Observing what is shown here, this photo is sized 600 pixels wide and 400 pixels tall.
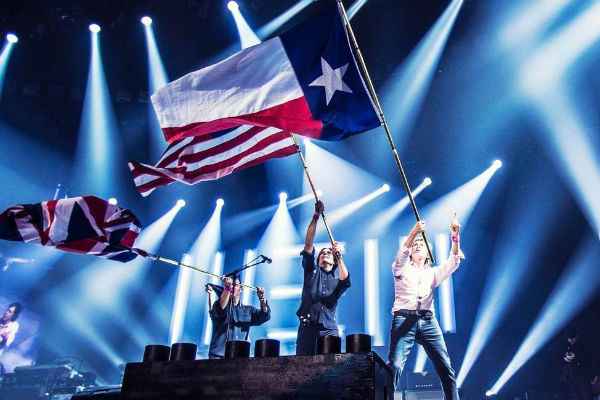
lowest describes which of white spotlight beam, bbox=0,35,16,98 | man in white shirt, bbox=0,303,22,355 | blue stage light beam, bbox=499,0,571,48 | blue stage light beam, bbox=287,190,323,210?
man in white shirt, bbox=0,303,22,355

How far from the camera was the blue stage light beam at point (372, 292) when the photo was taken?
1066 centimetres

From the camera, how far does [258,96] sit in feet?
15.3

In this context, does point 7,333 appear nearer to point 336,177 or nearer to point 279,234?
point 279,234

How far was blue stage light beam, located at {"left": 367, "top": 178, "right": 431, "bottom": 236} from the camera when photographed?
488 inches

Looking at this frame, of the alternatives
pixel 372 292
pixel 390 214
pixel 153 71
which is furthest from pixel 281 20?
pixel 372 292

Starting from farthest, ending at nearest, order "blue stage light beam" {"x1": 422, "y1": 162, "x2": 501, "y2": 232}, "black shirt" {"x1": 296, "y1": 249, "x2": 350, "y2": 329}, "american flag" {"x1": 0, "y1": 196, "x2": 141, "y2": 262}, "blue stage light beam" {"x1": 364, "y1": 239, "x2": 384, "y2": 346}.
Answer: "blue stage light beam" {"x1": 422, "y1": 162, "x2": 501, "y2": 232}
"blue stage light beam" {"x1": 364, "y1": 239, "x2": 384, "y2": 346}
"american flag" {"x1": 0, "y1": 196, "x2": 141, "y2": 262}
"black shirt" {"x1": 296, "y1": 249, "x2": 350, "y2": 329}

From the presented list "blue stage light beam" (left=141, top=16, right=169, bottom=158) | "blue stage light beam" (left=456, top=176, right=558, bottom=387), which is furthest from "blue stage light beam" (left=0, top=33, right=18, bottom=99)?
"blue stage light beam" (left=456, top=176, right=558, bottom=387)

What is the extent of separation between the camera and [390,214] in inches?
494

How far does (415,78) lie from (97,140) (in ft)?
30.6

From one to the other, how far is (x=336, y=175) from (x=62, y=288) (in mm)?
8858

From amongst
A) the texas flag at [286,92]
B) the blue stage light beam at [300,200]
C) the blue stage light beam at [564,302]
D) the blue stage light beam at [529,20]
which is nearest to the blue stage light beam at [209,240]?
the blue stage light beam at [300,200]

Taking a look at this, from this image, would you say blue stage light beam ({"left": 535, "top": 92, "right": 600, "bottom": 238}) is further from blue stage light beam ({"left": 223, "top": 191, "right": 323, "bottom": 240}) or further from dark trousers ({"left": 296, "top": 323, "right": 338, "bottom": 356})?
dark trousers ({"left": 296, "top": 323, "right": 338, "bottom": 356})

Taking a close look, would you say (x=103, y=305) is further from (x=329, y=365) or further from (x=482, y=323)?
(x=329, y=365)

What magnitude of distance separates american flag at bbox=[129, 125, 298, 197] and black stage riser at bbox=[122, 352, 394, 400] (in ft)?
9.65
